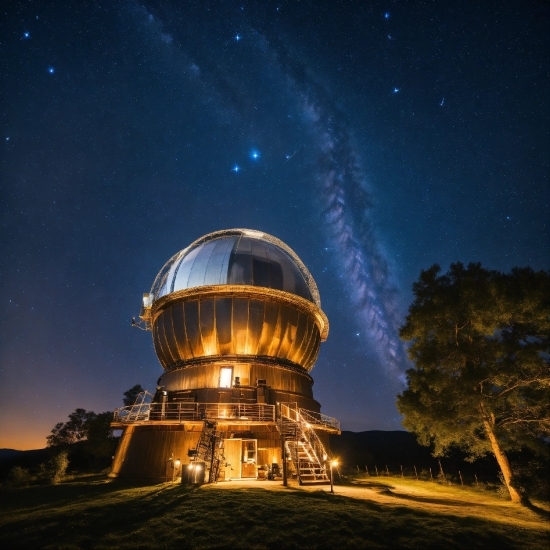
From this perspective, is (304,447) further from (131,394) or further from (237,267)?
(131,394)

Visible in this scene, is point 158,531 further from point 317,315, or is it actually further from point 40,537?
point 317,315

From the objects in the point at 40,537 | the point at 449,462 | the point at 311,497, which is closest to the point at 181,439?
the point at 311,497

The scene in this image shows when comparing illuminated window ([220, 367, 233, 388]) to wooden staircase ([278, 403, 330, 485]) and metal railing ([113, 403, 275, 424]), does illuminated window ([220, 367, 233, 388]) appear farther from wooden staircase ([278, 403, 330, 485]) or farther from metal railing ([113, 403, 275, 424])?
wooden staircase ([278, 403, 330, 485])

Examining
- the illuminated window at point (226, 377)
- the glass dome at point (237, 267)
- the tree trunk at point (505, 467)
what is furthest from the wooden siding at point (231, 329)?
the tree trunk at point (505, 467)

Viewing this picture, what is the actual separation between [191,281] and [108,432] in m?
26.5

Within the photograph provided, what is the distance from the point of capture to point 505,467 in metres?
14.9

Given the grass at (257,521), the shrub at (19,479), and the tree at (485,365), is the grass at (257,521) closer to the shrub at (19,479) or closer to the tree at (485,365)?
the tree at (485,365)

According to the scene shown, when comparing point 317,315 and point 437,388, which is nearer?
point 437,388

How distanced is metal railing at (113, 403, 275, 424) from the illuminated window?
151 centimetres

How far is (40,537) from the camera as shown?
8.20 m

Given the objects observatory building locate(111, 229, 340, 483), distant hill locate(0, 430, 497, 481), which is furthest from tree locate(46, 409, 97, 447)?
observatory building locate(111, 229, 340, 483)

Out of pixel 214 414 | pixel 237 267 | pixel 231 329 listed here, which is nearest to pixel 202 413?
pixel 214 414

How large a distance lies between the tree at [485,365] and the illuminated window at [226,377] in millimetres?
9779

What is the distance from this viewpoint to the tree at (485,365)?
49.2 feet
